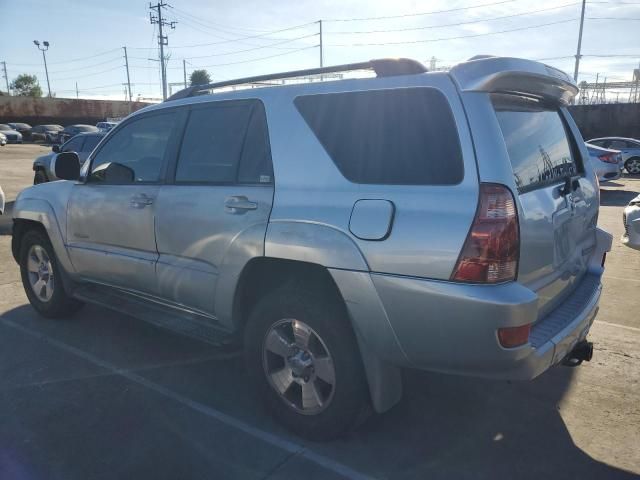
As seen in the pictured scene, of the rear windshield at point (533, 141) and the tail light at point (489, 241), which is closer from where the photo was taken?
the tail light at point (489, 241)

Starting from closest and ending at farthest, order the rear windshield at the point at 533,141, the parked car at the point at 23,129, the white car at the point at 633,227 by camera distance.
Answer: the rear windshield at the point at 533,141, the white car at the point at 633,227, the parked car at the point at 23,129

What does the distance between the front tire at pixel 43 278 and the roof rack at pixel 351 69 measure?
6.56ft

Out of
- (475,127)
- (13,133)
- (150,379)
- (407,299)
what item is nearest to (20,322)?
(150,379)

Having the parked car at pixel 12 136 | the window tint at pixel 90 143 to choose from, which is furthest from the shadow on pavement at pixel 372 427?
the parked car at pixel 12 136

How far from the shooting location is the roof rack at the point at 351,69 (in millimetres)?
2648

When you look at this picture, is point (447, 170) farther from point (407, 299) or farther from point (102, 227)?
point (102, 227)

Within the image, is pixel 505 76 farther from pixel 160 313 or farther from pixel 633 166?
pixel 633 166

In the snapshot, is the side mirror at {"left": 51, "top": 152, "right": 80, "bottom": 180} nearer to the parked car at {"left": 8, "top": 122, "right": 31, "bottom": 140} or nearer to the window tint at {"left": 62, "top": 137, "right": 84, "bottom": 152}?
the window tint at {"left": 62, "top": 137, "right": 84, "bottom": 152}

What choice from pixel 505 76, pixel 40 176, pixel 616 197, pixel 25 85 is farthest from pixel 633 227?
pixel 25 85

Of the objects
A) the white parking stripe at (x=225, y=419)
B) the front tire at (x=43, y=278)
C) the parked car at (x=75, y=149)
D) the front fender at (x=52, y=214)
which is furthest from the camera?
the parked car at (x=75, y=149)

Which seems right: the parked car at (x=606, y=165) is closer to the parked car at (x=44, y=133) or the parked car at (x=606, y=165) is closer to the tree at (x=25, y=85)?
the parked car at (x=44, y=133)

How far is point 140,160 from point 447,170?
2516mm

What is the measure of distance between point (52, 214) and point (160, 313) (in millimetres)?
1649

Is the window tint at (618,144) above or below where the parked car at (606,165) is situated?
above
